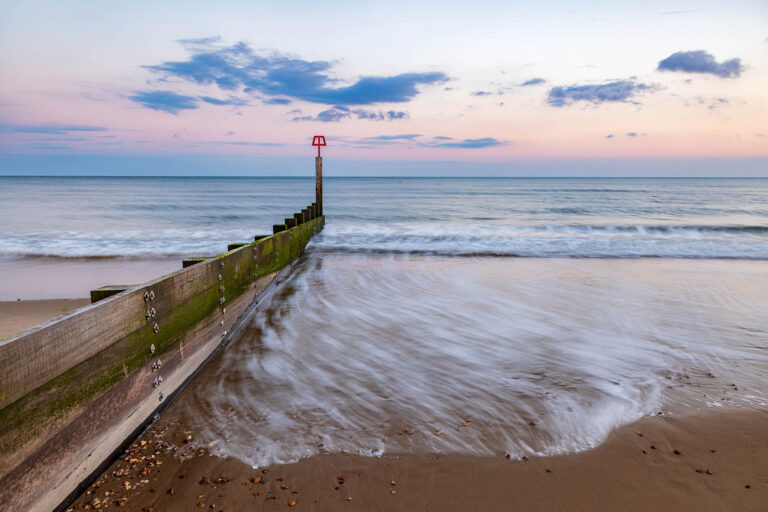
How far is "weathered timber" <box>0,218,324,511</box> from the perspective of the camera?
6.43 feet

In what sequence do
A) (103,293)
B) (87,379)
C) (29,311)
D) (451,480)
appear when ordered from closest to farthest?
1. (87,379)
2. (451,480)
3. (103,293)
4. (29,311)

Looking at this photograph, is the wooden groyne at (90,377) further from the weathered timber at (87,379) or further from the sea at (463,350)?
the sea at (463,350)

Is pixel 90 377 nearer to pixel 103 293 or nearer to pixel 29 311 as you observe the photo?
pixel 103 293

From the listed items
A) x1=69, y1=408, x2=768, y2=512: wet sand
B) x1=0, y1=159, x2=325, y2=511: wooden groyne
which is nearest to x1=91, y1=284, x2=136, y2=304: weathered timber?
x1=0, y1=159, x2=325, y2=511: wooden groyne

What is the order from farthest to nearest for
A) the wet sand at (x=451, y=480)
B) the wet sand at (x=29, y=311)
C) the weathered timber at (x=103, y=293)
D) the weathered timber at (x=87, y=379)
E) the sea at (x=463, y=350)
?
the wet sand at (x=29, y=311) → the sea at (x=463, y=350) → the weathered timber at (x=103, y=293) → the wet sand at (x=451, y=480) → the weathered timber at (x=87, y=379)

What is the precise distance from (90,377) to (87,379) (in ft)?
0.10

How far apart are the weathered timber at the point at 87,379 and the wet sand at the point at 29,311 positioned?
3288 mm

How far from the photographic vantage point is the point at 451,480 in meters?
2.75

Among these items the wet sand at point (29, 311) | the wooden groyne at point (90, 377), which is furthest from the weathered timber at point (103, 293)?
the wet sand at point (29, 311)

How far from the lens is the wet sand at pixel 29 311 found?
19.3 feet

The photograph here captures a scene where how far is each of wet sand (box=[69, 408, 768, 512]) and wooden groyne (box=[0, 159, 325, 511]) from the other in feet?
0.81

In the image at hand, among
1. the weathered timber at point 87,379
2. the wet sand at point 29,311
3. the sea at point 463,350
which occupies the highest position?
the weathered timber at point 87,379

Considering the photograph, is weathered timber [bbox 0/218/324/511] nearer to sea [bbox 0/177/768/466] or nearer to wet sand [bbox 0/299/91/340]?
sea [bbox 0/177/768/466]

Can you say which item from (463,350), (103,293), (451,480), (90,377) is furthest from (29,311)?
(451,480)
